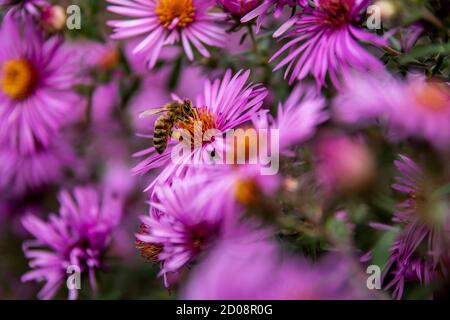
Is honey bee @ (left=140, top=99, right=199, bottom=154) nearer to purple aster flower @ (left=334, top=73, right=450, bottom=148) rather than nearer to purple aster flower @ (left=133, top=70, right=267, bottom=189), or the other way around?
purple aster flower @ (left=133, top=70, right=267, bottom=189)

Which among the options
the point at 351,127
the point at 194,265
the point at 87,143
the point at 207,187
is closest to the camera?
the point at 207,187

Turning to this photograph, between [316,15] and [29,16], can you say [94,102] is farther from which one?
[316,15]

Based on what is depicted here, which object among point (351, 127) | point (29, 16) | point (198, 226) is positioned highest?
point (29, 16)

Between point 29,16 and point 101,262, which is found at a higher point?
point 29,16

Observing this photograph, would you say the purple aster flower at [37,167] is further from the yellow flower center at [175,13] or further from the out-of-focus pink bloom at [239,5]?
the out-of-focus pink bloom at [239,5]

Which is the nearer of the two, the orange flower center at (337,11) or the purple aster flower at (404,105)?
the purple aster flower at (404,105)

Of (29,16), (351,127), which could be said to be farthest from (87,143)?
(351,127)

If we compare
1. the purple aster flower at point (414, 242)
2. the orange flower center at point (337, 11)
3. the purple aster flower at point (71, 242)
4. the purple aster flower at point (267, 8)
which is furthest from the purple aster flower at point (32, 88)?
the purple aster flower at point (414, 242)
